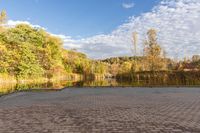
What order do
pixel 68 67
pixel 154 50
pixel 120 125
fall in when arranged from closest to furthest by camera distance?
pixel 120 125, pixel 154 50, pixel 68 67

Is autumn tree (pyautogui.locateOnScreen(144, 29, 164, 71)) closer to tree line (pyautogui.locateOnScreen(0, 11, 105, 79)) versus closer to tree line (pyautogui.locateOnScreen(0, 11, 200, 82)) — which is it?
tree line (pyautogui.locateOnScreen(0, 11, 200, 82))

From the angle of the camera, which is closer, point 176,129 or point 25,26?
point 176,129

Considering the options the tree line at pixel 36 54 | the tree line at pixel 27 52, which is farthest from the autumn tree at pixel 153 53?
the tree line at pixel 27 52

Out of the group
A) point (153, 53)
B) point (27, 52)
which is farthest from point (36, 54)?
point (153, 53)

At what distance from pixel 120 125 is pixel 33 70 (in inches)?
1364

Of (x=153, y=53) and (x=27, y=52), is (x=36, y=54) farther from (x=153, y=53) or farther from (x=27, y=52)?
(x=153, y=53)

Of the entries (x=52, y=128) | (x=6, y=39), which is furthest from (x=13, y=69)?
(x=52, y=128)

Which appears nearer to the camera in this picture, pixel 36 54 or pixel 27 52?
pixel 27 52

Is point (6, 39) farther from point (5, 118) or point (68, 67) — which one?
point (5, 118)

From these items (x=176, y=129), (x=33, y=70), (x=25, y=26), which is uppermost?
(x=25, y=26)

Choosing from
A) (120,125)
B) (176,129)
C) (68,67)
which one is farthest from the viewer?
(68,67)

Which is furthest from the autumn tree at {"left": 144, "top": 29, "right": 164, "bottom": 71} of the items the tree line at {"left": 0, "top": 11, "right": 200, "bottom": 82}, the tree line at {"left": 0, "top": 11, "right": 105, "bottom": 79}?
the tree line at {"left": 0, "top": 11, "right": 105, "bottom": 79}

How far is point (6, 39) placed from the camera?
3819 centimetres

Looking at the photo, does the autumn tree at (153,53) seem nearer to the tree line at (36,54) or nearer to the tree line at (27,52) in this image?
the tree line at (36,54)
